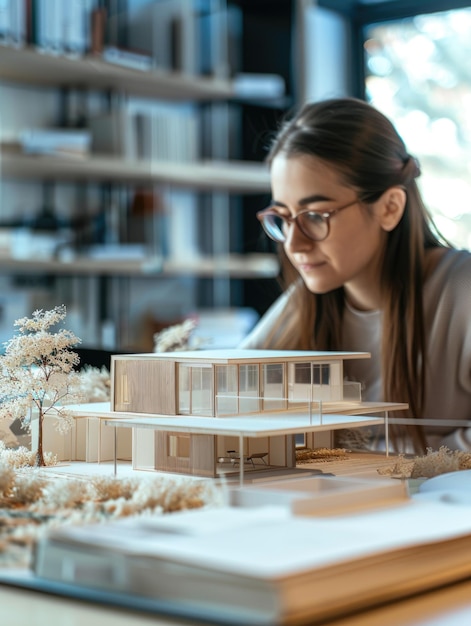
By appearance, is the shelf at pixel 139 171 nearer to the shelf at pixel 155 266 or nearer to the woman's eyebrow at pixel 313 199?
the shelf at pixel 155 266

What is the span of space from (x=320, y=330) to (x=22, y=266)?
1.43 meters

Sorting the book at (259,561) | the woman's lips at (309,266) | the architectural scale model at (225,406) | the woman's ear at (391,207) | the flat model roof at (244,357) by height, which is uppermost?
the woman's ear at (391,207)

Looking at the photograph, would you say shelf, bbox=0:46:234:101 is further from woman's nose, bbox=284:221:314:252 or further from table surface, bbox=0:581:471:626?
table surface, bbox=0:581:471:626

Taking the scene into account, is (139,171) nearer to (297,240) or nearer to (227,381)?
(297,240)

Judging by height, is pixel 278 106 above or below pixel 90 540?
above

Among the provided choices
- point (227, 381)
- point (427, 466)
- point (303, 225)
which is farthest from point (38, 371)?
point (303, 225)

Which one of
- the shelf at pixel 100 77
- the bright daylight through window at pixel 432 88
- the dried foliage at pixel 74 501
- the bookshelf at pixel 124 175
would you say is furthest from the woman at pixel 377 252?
the bright daylight through window at pixel 432 88

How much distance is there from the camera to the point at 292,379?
1203mm

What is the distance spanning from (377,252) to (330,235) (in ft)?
0.29

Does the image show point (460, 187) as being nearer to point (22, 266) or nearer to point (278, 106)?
point (278, 106)

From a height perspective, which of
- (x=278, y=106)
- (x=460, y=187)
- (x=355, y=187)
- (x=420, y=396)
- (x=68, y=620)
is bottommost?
(x=68, y=620)

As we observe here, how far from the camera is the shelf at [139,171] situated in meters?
2.87

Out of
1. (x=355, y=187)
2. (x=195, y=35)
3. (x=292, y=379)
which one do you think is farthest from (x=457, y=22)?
(x=292, y=379)

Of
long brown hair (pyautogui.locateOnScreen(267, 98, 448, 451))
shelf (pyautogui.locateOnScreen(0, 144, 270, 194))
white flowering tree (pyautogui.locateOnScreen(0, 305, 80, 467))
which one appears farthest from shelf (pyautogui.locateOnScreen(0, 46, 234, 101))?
white flowering tree (pyautogui.locateOnScreen(0, 305, 80, 467))
